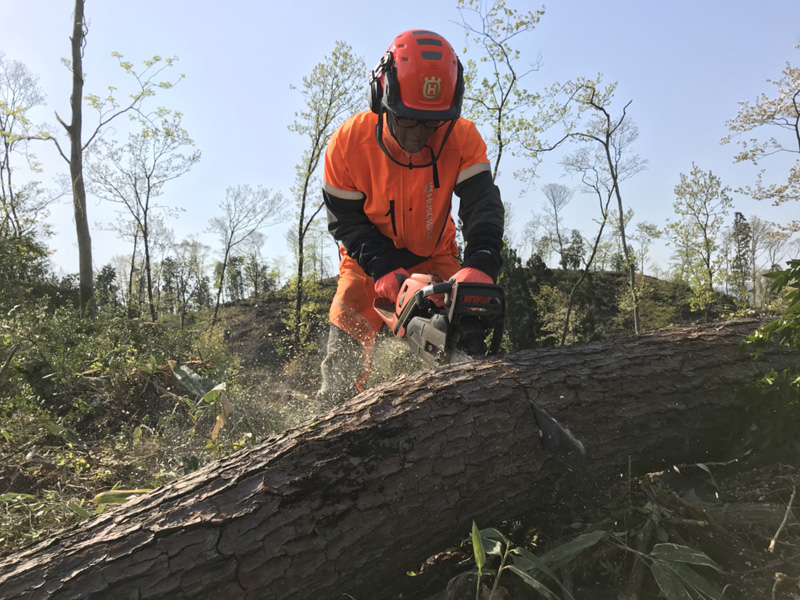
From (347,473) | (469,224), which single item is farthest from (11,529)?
(469,224)

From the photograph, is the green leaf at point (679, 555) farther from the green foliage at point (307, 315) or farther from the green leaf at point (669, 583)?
the green foliage at point (307, 315)

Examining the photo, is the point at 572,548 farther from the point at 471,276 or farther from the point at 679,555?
the point at 471,276

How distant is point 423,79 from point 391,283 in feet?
3.97

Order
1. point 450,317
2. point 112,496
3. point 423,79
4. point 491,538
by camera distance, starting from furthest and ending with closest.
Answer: point 423,79 < point 450,317 < point 112,496 < point 491,538

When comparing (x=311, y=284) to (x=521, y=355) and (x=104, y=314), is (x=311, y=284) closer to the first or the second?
(x=104, y=314)

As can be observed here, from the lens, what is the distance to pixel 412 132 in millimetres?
2762

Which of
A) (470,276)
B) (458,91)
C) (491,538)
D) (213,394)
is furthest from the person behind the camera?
(213,394)

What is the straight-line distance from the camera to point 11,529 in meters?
1.91

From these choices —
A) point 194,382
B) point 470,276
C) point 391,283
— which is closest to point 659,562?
point 470,276

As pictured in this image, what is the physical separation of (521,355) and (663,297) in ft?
Result: 89.3

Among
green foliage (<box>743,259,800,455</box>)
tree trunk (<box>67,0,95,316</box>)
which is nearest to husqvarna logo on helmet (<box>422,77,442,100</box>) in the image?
green foliage (<box>743,259,800,455</box>)

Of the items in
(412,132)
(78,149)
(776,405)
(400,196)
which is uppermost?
(78,149)

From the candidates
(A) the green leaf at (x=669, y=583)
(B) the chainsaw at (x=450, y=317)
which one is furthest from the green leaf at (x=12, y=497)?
(A) the green leaf at (x=669, y=583)

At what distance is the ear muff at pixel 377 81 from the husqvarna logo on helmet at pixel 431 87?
30cm
